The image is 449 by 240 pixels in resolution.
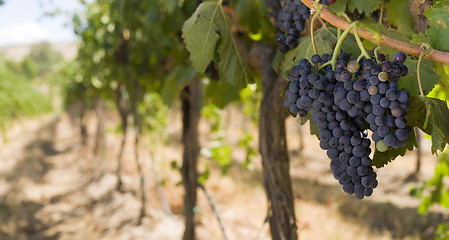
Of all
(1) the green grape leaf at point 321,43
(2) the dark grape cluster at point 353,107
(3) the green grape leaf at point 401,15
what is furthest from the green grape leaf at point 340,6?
(3) the green grape leaf at point 401,15

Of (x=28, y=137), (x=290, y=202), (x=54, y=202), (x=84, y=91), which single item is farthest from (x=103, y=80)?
(x=28, y=137)

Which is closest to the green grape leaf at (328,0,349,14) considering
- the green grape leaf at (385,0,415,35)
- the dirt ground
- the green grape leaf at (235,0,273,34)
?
the green grape leaf at (385,0,415,35)

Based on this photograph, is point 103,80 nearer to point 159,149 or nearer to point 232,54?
point 159,149

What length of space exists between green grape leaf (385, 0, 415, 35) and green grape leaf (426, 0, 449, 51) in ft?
1.40

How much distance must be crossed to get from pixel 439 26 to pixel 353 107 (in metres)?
0.29

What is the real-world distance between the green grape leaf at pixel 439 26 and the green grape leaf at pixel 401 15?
43 cm

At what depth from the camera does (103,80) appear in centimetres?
856

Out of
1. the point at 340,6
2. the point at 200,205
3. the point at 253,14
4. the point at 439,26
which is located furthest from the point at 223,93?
the point at 200,205

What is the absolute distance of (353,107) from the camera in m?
0.85

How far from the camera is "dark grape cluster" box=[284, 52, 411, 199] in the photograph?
0.80 metres

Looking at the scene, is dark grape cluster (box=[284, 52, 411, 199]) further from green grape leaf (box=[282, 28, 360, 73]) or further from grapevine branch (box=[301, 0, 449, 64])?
green grape leaf (box=[282, 28, 360, 73])

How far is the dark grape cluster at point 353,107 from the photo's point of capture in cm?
80

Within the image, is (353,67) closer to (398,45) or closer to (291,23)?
(398,45)

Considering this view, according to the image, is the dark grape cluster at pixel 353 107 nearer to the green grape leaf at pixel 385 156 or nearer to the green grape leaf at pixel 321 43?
the green grape leaf at pixel 385 156
